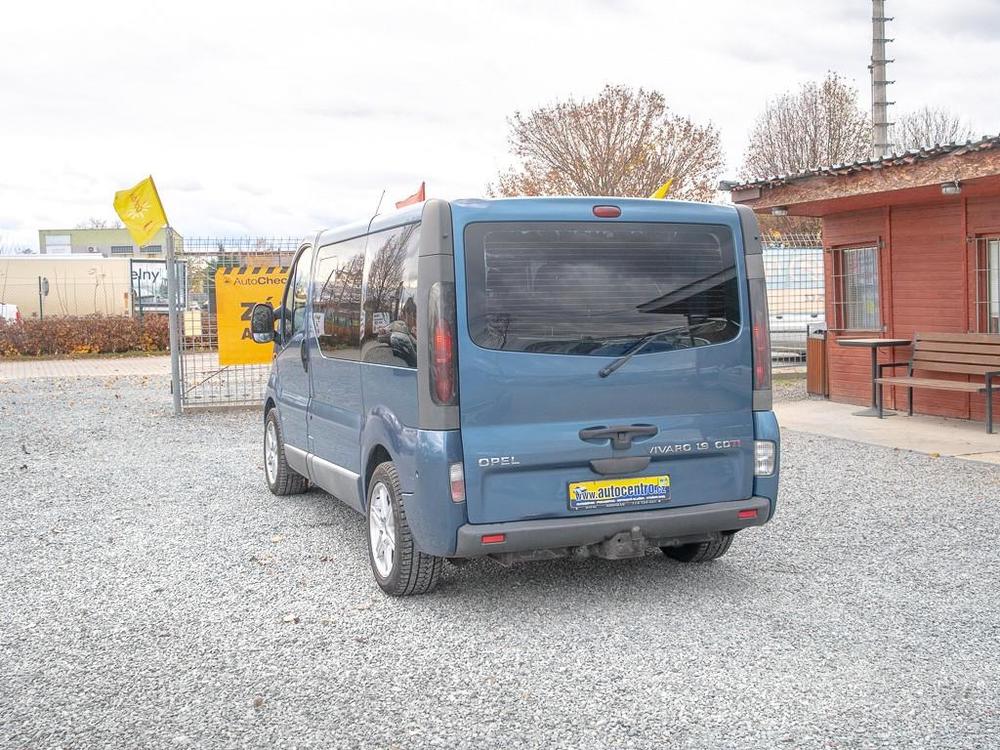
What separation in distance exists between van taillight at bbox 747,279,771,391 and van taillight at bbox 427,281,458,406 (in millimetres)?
1600

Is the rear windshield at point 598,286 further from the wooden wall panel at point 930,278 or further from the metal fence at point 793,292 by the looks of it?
the metal fence at point 793,292

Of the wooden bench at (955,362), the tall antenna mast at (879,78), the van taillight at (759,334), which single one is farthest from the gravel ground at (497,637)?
the tall antenna mast at (879,78)

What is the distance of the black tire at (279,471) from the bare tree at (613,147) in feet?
75.6

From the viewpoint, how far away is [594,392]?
5203 millimetres

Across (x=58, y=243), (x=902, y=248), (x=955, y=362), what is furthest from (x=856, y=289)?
(x=58, y=243)

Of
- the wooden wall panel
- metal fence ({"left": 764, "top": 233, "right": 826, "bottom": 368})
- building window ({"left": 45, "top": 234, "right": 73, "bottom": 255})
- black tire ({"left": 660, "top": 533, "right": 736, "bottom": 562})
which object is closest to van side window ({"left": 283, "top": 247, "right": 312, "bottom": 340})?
black tire ({"left": 660, "top": 533, "right": 736, "bottom": 562})

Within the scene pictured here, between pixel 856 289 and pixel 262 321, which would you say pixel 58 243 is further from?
pixel 262 321

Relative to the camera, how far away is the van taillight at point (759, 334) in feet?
18.1

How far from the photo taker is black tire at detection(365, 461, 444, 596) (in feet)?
17.9

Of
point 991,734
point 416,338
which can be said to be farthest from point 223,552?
point 991,734

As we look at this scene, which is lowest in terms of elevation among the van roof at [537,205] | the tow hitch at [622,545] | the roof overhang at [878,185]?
the tow hitch at [622,545]

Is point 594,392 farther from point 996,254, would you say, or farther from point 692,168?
point 692,168

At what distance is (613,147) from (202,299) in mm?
18952

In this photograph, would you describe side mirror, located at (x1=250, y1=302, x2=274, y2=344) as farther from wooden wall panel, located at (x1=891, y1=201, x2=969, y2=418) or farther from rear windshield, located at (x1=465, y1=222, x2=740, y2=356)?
wooden wall panel, located at (x1=891, y1=201, x2=969, y2=418)
